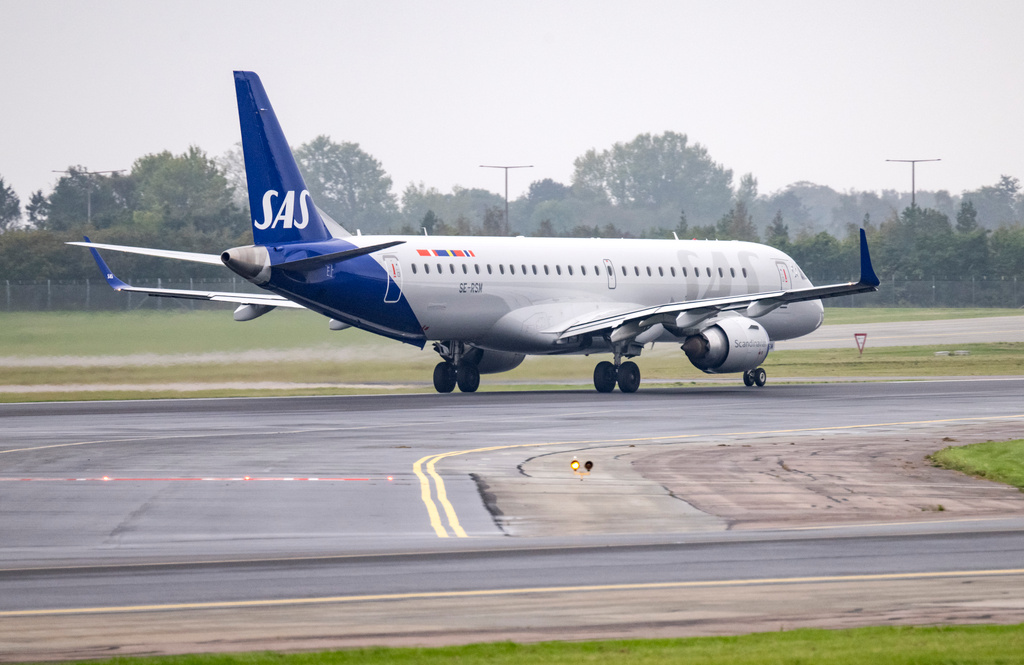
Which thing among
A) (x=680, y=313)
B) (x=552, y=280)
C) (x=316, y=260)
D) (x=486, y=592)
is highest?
(x=316, y=260)

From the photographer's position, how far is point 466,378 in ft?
139

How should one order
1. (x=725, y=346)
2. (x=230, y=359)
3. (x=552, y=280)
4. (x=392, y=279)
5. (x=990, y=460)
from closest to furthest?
(x=990, y=460), (x=392, y=279), (x=725, y=346), (x=552, y=280), (x=230, y=359)

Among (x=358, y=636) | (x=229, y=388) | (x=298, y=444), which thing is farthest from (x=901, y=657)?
(x=229, y=388)

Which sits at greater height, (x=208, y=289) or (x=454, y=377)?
(x=208, y=289)

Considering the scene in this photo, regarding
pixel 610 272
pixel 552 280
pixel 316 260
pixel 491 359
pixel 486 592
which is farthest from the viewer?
pixel 610 272

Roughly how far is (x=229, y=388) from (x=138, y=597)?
33.7m

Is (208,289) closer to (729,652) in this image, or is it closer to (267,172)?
(267,172)

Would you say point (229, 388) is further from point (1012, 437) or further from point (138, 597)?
point (138, 597)

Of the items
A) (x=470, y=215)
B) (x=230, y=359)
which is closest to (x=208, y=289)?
(x=230, y=359)

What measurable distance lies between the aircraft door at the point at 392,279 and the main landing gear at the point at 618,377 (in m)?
6.94

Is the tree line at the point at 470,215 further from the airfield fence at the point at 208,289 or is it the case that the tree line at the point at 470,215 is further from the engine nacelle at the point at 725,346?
the engine nacelle at the point at 725,346

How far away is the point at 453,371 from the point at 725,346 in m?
8.09

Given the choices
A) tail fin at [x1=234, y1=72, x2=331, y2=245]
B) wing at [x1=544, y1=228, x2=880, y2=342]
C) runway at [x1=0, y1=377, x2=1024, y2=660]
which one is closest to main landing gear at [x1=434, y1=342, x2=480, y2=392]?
wing at [x1=544, y1=228, x2=880, y2=342]

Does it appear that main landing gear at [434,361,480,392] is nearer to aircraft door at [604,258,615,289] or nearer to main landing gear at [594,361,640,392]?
main landing gear at [594,361,640,392]
